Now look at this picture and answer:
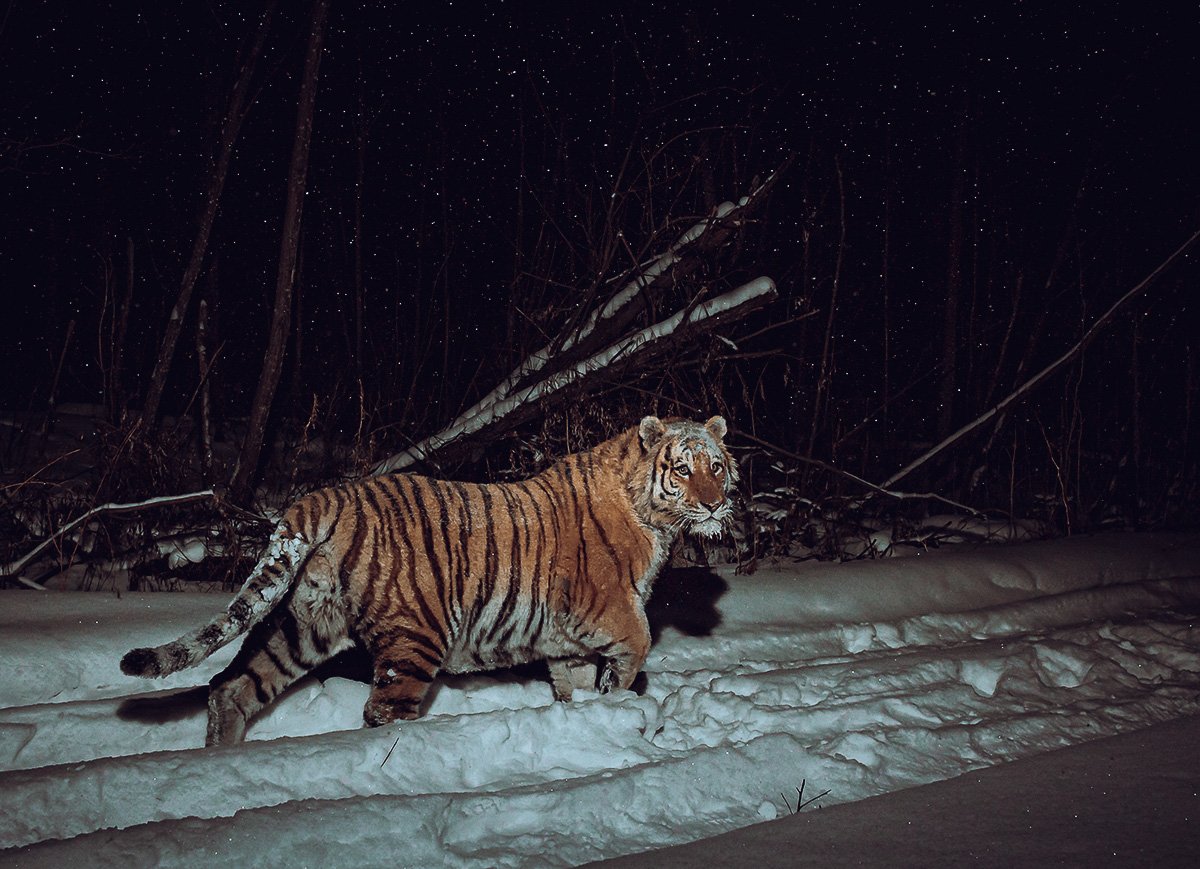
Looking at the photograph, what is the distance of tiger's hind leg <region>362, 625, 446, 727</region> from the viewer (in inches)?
153

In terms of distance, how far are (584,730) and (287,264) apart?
4413 mm

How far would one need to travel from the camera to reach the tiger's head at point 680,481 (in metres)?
4.55

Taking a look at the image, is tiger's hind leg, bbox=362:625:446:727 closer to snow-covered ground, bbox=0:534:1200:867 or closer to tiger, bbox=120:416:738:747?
tiger, bbox=120:416:738:747

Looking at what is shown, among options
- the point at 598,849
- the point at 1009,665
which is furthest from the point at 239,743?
the point at 1009,665

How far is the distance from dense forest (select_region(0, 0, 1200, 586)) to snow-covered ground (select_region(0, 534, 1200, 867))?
137cm

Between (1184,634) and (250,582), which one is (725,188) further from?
(250,582)

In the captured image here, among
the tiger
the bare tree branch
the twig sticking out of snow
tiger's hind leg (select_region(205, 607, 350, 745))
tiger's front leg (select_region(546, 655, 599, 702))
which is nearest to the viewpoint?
tiger's hind leg (select_region(205, 607, 350, 745))

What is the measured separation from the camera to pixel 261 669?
3.95m

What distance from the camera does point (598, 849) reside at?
9.71 feet

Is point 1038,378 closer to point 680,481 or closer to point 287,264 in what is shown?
point 680,481

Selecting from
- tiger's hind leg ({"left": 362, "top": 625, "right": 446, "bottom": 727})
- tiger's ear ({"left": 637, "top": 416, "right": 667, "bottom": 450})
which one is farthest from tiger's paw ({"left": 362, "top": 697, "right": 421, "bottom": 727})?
tiger's ear ({"left": 637, "top": 416, "right": 667, "bottom": 450})

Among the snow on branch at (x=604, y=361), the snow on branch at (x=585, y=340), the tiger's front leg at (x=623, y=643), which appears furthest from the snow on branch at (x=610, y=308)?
the tiger's front leg at (x=623, y=643)

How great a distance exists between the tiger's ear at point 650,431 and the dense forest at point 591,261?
70.7 inches

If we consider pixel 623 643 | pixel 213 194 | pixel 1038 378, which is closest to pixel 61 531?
pixel 213 194
